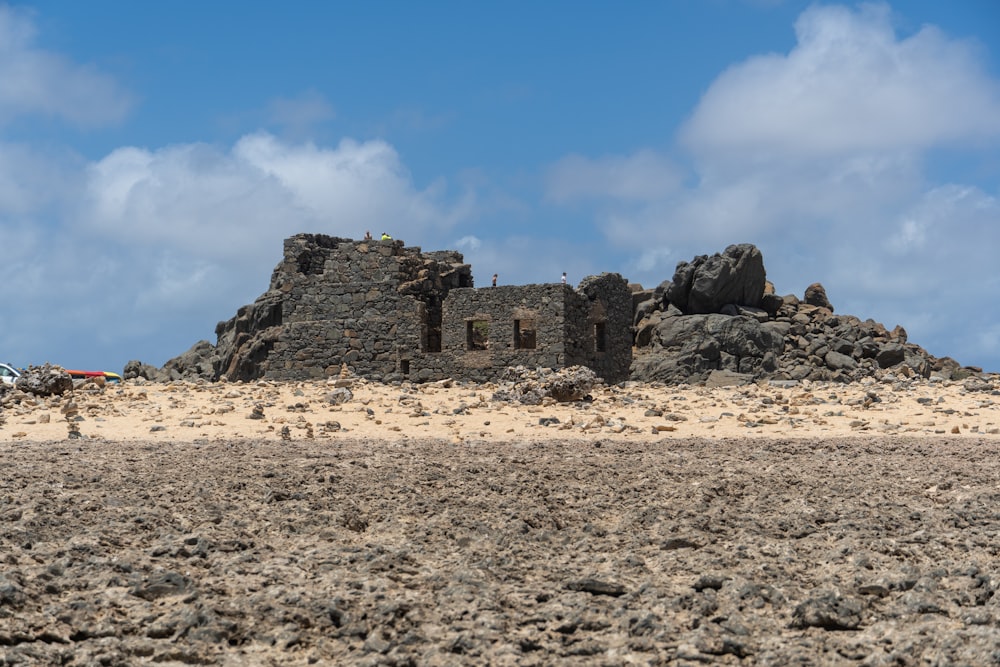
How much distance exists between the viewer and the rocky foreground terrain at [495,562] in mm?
5949

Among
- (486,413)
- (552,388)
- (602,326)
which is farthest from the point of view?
(602,326)

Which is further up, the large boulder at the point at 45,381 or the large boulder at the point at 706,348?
the large boulder at the point at 706,348

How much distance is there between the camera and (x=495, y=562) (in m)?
7.18

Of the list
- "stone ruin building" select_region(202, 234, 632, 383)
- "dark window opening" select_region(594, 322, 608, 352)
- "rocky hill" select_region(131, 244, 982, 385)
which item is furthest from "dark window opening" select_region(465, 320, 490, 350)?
"rocky hill" select_region(131, 244, 982, 385)

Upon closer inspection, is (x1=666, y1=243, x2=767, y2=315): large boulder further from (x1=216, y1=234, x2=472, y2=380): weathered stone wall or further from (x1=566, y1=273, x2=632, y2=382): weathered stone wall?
(x1=216, y1=234, x2=472, y2=380): weathered stone wall

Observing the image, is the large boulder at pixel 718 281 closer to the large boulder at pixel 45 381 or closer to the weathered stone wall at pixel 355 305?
the weathered stone wall at pixel 355 305

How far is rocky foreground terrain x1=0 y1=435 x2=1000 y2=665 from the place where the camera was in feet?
19.5

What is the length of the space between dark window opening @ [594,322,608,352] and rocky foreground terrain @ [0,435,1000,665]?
15.0 m

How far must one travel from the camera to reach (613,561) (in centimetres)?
722

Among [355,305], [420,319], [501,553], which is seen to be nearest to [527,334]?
[420,319]

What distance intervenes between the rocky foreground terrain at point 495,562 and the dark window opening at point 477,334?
13614 millimetres

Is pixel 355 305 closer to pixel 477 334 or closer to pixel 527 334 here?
pixel 477 334

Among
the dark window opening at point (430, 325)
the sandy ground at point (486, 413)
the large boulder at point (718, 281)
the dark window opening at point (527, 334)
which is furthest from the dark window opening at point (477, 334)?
the large boulder at point (718, 281)

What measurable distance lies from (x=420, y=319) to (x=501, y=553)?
56.2 feet
